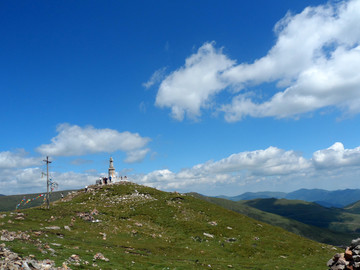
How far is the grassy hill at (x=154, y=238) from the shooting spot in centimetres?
3394

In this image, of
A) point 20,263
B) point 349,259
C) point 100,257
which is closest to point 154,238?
point 100,257

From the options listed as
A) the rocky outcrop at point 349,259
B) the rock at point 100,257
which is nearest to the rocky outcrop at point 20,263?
the rock at point 100,257

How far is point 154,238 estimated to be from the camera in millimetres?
52094

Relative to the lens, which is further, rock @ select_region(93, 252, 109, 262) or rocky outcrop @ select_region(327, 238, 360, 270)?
rock @ select_region(93, 252, 109, 262)

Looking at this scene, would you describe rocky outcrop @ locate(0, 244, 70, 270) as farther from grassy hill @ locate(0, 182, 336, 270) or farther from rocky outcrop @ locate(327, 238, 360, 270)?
rocky outcrop @ locate(327, 238, 360, 270)

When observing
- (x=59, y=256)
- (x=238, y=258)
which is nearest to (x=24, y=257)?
(x=59, y=256)

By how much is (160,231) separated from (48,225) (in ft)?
75.6

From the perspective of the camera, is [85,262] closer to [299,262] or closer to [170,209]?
[299,262]

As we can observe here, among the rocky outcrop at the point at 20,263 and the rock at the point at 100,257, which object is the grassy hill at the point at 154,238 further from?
the rocky outcrop at the point at 20,263

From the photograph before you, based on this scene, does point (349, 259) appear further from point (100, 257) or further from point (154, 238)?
point (154, 238)

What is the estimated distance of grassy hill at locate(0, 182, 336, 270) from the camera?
3394cm

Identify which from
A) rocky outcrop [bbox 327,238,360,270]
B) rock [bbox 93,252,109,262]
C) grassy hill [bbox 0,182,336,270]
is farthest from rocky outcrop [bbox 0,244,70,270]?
rocky outcrop [bbox 327,238,360,270]

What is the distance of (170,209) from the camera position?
235 feet

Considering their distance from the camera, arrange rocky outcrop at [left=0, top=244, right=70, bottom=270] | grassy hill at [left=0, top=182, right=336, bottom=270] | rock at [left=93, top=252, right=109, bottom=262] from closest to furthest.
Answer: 1. rocky outcrop at [left=0, top=244, right=70, bottom=270]
2. rock at [left=93, top=252, right=109, bottom=262]
3. grassy hill at [left=0, top=182, right=336, bottom=270]
